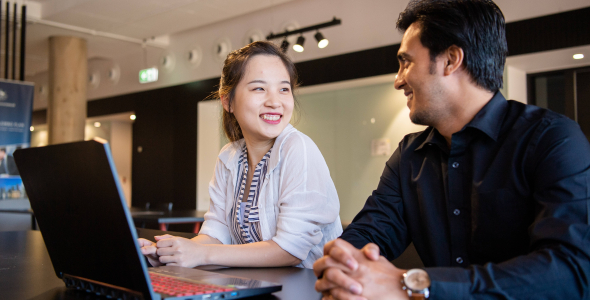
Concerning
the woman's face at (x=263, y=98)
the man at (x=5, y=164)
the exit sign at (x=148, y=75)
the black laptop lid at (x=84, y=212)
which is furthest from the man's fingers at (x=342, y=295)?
the exit sign at (x=148, y=75)

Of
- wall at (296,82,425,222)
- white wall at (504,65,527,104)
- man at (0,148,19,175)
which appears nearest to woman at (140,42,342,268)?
white wall at (504,65,527,104)

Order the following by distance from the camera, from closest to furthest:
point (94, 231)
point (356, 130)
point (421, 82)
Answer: point (94, 231), point (421, 82), point (356, 130)

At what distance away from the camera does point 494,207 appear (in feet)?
3.86

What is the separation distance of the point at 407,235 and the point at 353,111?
14.6 feet

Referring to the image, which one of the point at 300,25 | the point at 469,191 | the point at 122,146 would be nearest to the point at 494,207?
the point at 469,191

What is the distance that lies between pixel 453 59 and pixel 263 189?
0.66 meters

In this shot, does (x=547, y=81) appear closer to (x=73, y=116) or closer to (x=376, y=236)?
(x=376, y=236)

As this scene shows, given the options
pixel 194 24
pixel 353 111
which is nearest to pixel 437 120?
pixel 353 111

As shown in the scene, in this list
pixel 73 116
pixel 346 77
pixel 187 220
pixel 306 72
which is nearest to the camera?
pixel 187 220

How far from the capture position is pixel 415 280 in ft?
2.93

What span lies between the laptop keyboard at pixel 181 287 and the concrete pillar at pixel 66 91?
22.9ft

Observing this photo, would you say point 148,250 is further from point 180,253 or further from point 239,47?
point 239,47

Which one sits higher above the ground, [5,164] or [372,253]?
[5,164]

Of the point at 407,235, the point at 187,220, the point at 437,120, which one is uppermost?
the point at 437,120
